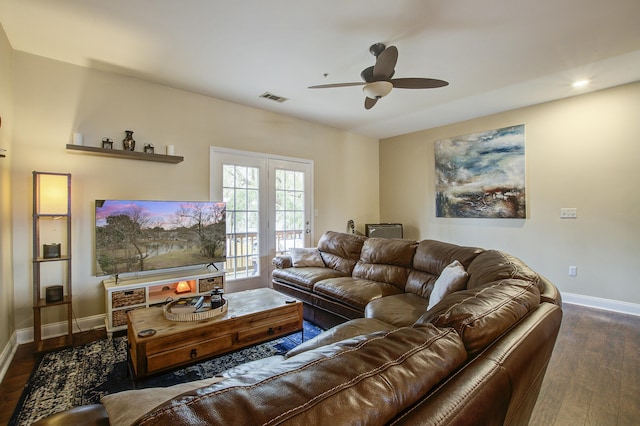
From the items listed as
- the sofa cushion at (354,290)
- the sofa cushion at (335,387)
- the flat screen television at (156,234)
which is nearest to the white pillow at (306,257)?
the sofa cushion at (354,290)

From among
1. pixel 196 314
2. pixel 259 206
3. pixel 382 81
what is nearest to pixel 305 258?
pixel 259 206

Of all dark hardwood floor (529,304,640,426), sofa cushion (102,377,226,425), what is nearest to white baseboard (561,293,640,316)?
dark hardwood floor (529,304,640,426)

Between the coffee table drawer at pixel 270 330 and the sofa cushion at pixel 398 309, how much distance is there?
2.07 feet

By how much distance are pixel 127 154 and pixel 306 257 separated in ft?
8.01

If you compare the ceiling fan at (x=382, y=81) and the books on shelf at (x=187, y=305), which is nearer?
the books on shelf at (x=187, y=305)

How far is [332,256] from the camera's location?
12.8ft

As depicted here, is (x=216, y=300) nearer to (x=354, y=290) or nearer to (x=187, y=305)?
(x=187, y=305)

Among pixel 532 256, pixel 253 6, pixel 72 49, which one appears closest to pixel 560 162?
pixel 532 256

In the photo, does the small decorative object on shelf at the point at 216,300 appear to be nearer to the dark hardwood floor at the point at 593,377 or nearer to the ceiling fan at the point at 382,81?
the ceiling fan at the point at 382,81

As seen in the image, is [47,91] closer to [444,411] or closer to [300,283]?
[300,283]

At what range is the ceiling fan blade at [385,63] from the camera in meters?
2.38

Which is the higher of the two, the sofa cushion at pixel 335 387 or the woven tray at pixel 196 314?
the sofa cushion at pixel 335 387

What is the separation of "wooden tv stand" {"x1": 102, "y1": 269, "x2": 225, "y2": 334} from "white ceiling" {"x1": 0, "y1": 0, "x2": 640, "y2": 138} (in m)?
2.32

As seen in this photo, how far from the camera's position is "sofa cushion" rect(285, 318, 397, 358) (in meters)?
1.73
